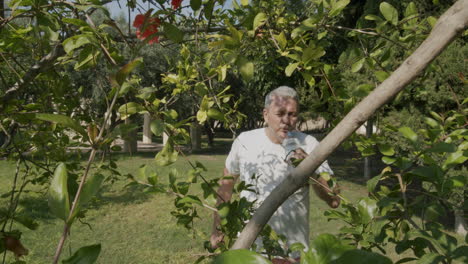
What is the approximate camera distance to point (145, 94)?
2.26 feet

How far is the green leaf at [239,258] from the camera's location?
1.10 feet

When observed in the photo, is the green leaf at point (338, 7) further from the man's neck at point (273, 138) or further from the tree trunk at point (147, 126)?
the man's neck at point (273, 138)

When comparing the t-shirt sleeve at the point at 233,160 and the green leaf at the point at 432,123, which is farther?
the t-shirt sleeve at the point at 233,160

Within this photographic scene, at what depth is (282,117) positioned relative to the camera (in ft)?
6.99

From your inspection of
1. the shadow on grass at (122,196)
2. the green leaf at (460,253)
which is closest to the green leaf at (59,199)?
the green leaf at (460,253)

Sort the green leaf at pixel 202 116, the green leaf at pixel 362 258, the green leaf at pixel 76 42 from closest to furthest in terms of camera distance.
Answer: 1. the green leaf at pixel 362 258
2. the green leaf at pixel 76 42
3. the green leaf at pixel 202 116

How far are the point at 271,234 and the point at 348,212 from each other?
0.27m

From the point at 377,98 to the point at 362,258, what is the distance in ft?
0.72

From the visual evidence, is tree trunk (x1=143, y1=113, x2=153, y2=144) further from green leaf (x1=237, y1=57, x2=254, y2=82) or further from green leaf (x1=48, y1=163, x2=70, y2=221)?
green leaf (x1=48, y1=163, x2=70, y2=221)

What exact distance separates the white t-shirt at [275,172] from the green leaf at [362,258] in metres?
1.59

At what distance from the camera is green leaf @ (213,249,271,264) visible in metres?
0.33

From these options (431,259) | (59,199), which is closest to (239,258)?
(59,199)

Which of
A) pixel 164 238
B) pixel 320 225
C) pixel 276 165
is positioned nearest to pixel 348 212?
pixel 276 165

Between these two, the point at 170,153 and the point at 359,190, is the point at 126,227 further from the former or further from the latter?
the point at 359,190
